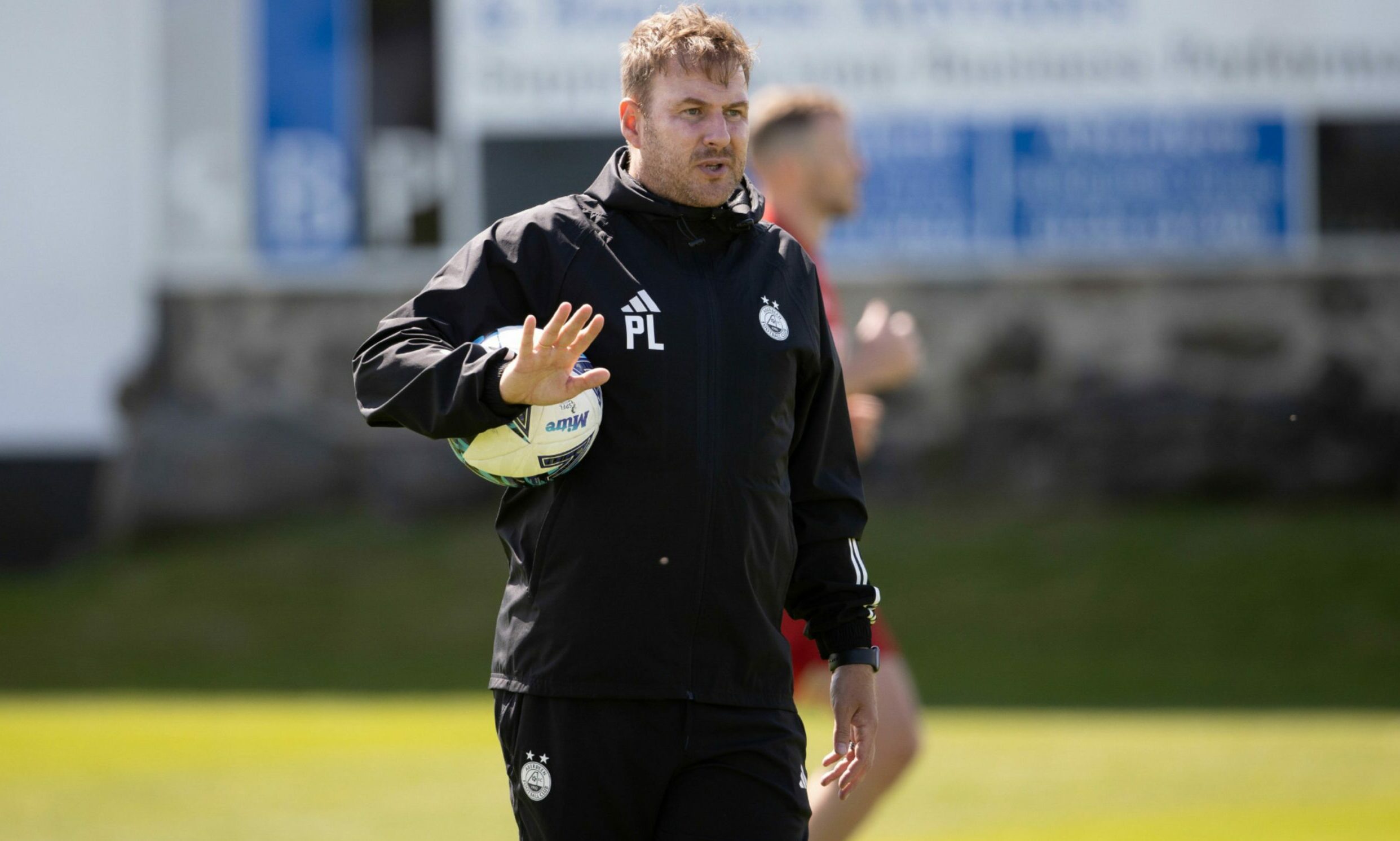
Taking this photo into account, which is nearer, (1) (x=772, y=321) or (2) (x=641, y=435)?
(2) (x=641, y=435)

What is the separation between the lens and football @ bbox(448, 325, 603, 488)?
124 inches

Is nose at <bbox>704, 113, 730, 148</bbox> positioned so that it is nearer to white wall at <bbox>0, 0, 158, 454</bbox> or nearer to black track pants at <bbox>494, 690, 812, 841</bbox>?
black track pants at <bbox>494, 690, 812, 841</bbox>

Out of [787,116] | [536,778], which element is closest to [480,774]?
[787,116]

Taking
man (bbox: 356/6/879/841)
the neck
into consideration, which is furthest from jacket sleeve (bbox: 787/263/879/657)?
the neck

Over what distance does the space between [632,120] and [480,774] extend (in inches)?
214

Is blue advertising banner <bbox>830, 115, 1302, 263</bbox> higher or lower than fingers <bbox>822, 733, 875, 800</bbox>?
higher

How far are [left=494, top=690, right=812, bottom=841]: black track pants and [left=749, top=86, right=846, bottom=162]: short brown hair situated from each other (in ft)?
8.39

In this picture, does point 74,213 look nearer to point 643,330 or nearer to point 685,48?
point 685,48

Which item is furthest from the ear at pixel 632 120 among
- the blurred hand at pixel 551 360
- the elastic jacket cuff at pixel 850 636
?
the elastic jacket cuff at pixel 850 636

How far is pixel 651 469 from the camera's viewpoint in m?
3.28

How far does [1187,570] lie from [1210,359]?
2.30 m

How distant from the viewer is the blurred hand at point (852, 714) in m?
3.59

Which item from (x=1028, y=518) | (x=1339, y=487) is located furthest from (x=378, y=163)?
(x=1339, y=487)

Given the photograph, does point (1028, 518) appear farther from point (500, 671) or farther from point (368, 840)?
point (500, 671)
